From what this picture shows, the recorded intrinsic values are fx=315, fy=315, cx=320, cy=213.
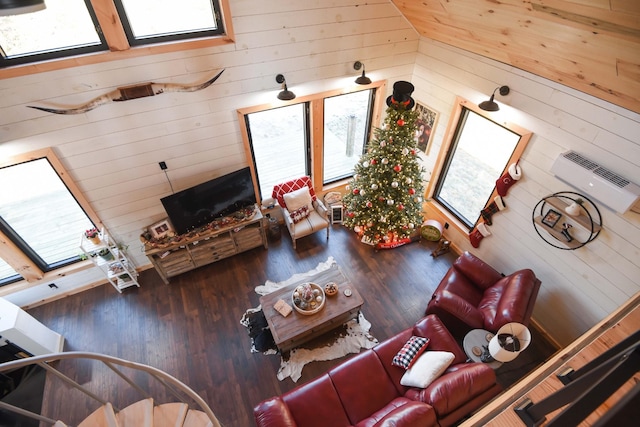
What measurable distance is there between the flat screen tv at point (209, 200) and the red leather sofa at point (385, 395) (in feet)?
8.60

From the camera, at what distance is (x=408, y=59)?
4793 millimetres

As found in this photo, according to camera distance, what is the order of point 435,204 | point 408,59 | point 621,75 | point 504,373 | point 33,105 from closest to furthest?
point 621,75
point 33,105
point 504,373
point 408,59
point 435,204

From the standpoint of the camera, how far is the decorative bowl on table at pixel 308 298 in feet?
12.6

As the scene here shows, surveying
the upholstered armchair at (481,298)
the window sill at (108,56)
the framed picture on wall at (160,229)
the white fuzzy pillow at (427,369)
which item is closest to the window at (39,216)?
the framed picture on wall at (160,229)

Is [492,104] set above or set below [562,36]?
below

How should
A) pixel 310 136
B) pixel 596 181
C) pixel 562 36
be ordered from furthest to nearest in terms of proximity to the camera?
pixel 310 136, pixel 596 181, pixel 562 36

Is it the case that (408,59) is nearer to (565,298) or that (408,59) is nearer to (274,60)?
(274,60)

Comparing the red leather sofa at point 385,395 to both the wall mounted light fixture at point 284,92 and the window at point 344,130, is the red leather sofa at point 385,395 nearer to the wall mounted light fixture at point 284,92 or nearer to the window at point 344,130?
the wall mounted light fixture at point 284,92

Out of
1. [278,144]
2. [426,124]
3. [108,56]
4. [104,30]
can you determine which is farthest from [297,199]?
[104,30]

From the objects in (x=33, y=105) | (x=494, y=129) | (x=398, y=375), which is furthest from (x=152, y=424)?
(x=494, y=129)

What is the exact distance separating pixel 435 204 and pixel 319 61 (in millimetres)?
3025

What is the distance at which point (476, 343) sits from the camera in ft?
11.1

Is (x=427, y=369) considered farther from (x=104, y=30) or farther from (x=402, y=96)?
(x=104, y=30)

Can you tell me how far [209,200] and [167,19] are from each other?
7.19ft
